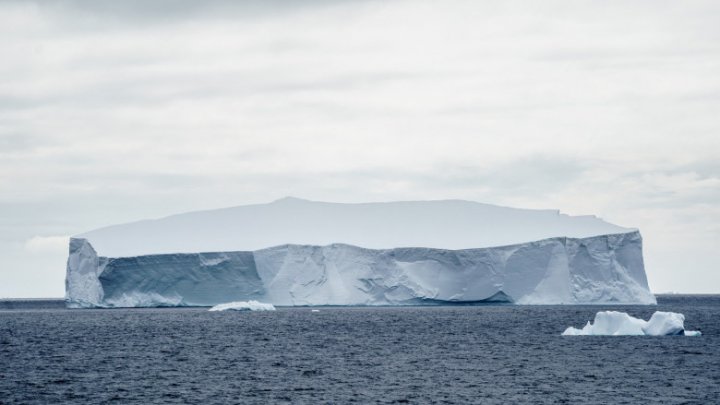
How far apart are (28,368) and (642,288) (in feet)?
94.4

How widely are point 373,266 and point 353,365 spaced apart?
1999 cm

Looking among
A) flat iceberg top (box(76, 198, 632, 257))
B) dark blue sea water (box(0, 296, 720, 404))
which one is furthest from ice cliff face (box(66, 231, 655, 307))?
dark blue sea water (box(0, 296, 720, 404))

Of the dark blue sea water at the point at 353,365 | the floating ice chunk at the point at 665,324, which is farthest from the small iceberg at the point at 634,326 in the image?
the dark blue sea water at the point at 353,365

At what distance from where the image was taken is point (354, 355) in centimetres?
2686

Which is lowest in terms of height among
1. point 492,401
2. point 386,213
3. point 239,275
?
point 492,401

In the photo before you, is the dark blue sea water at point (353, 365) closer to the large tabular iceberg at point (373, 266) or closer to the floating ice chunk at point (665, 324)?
the floating ice chunk at point (665, 324)

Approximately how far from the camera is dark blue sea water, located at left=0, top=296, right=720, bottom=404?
18406 millimetres

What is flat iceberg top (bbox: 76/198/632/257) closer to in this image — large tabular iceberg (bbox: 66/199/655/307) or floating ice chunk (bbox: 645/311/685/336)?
large tabular iceberg (bbox: 66/199/655/307)

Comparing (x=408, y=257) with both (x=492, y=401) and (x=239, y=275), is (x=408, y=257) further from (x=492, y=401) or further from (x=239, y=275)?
(x=492, y=401)

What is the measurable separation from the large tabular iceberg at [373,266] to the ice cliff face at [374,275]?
0.13 ft

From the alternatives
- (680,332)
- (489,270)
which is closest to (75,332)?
(489,270)

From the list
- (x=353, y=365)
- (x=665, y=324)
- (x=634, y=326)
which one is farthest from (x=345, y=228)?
(x=353, y=365)

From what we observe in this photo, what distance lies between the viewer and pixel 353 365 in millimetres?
24172

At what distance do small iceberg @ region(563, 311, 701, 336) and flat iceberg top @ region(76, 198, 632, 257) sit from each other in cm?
1151
